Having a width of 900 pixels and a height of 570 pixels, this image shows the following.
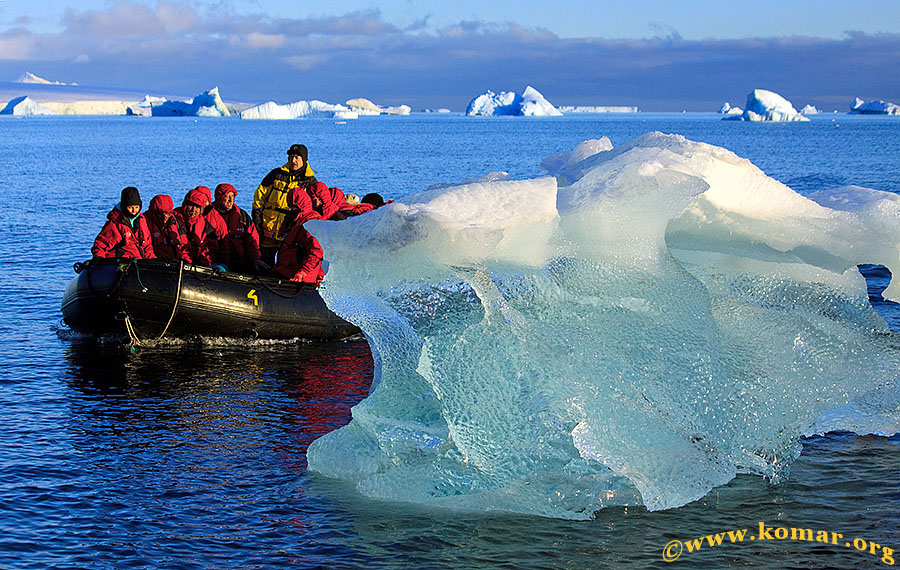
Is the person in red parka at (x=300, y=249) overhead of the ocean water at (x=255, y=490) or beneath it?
overhead

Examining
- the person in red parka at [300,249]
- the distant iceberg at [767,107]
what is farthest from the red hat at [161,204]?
the distant iceberg at [767,107]

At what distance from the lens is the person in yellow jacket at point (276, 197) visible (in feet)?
42.0

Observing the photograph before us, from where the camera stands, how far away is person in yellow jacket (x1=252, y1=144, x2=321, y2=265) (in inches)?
504

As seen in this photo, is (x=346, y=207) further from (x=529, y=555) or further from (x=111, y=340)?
(x=529, y=555)

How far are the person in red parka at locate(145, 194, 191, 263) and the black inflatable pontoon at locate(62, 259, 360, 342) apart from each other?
23.2 inches

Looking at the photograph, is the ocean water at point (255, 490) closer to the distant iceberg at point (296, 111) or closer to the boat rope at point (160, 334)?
the boat rope at point (160, 334)

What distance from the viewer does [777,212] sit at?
7.25m

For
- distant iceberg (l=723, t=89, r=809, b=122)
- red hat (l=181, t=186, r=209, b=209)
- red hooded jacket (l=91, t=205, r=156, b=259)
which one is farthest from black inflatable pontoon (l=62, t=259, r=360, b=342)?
distant iceberg (l=723, t=89, r=809, b=122)

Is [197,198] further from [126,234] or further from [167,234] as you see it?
[126,234]

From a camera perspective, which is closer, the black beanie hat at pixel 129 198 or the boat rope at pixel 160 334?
the boat rope at pixel 160 334

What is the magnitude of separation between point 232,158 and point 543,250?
5716 centimetres

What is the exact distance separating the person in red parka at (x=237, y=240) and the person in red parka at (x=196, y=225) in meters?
0.30

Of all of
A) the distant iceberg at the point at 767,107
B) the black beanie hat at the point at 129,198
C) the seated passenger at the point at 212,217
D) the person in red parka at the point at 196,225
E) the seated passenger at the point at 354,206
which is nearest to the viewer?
the black beanie hat at the point at 129,198

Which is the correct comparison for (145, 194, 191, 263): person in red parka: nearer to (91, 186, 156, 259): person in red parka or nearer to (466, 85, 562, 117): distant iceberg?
(91, 186, 156, 259): person in red parka
